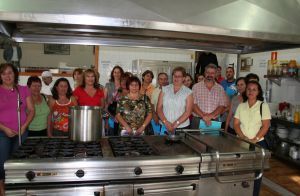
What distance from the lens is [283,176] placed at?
11.4 ft

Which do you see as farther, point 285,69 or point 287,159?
point 285,69

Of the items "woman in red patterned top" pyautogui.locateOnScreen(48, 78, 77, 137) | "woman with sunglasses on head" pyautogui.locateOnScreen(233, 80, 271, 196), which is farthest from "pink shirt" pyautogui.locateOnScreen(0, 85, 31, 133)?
"woman with sunglasses on head" pyautogui.locateOnScreen(233, 80, 271, 196)

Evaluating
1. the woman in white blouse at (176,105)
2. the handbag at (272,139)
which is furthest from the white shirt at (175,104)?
the handbag at (272,139)

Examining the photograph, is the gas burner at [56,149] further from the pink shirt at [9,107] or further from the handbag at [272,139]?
the handbag at [272,139]

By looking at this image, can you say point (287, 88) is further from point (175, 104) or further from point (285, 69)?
point (175, 104)

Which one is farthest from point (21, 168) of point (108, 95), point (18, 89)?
point (108, 95)

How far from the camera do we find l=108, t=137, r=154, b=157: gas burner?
1.60 m

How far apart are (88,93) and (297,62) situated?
3207 mm

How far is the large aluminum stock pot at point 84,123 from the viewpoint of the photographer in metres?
1.67

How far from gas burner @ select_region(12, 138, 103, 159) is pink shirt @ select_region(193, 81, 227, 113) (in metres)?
1.45

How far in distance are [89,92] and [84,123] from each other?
1084mm

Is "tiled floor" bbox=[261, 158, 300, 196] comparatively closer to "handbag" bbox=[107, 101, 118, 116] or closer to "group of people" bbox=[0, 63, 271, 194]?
"group of people" bbox=[0, 63, 271, 194]

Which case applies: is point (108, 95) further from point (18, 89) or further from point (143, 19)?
point (143, 19)

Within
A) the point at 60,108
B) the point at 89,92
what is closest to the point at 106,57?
the point at 89,92
